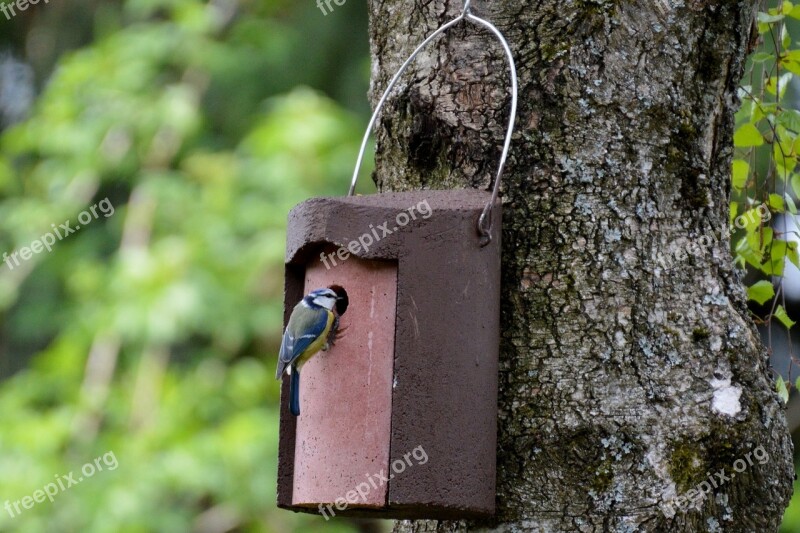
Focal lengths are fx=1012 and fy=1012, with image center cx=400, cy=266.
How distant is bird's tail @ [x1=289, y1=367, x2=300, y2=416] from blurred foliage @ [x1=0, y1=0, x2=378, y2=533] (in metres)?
2.89

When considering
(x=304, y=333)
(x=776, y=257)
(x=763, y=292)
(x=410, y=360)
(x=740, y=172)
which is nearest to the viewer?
(x=410, y=360)

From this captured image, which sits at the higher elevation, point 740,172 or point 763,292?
point 740,172

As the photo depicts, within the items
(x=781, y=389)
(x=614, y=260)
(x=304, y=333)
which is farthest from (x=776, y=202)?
(x=304, y=333)

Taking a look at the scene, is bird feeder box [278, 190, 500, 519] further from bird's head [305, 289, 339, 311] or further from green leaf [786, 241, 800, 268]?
green leaf [786, 241, 800, 268]

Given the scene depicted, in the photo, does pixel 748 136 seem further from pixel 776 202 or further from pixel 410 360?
pixel 410 360

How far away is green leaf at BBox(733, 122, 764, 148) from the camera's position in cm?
229

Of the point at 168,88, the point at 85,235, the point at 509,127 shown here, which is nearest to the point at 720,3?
the point at 509,127

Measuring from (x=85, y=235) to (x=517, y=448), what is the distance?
5.12 m

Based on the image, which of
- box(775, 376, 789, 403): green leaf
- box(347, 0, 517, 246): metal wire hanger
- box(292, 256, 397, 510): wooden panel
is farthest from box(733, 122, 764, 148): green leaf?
box(292, 256, 397, 510): wooden panel

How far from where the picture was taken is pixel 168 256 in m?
5.18

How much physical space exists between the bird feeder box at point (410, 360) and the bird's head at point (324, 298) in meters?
0.03

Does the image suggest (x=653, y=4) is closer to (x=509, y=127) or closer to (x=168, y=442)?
(x=509, y=127)

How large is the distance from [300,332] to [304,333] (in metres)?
0.01

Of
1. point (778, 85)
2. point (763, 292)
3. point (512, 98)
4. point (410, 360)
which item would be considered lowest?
point (763, 292)
